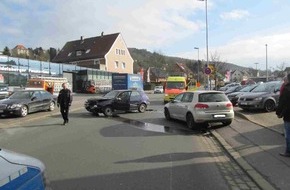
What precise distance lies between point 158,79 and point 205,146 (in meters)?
109

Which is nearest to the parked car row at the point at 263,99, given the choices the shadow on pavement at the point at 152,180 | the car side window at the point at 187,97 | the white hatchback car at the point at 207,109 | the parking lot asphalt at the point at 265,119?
the parking lot asphalt at the point at 265,119

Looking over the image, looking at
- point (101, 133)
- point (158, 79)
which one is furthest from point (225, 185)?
point (158, 79)

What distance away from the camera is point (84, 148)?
11055 millimetres

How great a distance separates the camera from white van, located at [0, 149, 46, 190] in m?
2.95

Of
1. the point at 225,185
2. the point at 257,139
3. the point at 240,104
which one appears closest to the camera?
the point at 225,185

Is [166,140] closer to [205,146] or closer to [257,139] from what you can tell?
[205,146]

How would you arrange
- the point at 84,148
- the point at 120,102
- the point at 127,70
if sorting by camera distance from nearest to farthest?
the point at 84,148, the point at 120,102, the point at 127,70

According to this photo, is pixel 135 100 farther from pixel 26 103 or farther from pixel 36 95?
pixel 26 103

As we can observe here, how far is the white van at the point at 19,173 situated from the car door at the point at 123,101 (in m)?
19.2

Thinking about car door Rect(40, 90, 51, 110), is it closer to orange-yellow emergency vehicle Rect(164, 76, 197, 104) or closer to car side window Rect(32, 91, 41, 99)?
car side window Rect(32, 91, 41, 99)

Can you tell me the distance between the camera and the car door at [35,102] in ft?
74.7

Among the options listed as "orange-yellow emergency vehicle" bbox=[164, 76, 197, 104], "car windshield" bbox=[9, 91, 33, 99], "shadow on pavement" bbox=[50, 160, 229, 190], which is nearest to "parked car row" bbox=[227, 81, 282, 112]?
"car windshield" bbox=[9, 91, 33, 99]

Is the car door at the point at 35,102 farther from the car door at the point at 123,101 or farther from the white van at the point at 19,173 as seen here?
the white van at the point at 19,173

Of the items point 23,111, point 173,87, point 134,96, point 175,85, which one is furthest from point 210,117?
point 175,85
